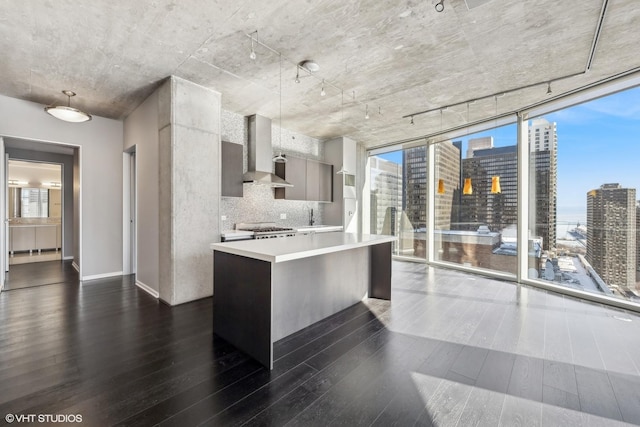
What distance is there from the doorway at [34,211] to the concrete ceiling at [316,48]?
4671 millimetres

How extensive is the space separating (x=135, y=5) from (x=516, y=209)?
18.5 feet

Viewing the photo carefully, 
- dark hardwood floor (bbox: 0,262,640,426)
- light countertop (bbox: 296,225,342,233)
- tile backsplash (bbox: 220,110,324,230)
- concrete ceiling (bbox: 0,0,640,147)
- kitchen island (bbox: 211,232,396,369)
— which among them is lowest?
dark hardwood floor (bbox: 0,262,640,426)

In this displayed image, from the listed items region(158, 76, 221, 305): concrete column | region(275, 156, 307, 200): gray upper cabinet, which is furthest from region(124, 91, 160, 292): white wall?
region(275, 156, 307, 200): gray upper cabinet

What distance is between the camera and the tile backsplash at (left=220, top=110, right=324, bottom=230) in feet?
16.0

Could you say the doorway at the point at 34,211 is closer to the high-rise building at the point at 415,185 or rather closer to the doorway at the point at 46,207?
the doorway at the point at 46,207

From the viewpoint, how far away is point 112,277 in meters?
4.84

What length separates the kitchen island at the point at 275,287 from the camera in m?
2.13

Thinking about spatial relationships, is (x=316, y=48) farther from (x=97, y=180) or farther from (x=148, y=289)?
(x=97, y=180)

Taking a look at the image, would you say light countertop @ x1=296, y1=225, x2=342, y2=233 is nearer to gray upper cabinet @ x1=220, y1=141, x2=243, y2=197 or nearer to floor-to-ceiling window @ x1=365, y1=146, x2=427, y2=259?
floor-to-ceiling window @ x1=365, y1=146, x2=427, y2=259

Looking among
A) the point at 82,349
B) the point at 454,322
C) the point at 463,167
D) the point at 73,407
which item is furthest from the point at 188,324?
the point at 463,167

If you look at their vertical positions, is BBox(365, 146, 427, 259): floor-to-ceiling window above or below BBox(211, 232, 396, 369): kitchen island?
above

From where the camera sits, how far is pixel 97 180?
4.77 m

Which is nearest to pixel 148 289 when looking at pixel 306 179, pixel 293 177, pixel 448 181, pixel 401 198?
pixel 293 177

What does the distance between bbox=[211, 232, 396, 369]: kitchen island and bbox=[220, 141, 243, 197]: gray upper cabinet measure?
1.97 m
